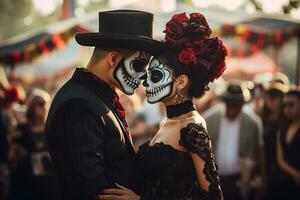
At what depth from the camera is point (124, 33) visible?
188 inches

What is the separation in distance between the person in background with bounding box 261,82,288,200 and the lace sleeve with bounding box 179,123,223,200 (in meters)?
4.69

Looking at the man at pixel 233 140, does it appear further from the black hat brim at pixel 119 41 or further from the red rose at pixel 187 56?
the black hat brim at pixel 119 41

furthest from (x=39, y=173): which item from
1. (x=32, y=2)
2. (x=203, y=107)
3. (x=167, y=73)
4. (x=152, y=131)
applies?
(x=32, y=2)

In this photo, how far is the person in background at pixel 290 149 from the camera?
910 cm

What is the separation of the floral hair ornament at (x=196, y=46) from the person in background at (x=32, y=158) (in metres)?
4.05

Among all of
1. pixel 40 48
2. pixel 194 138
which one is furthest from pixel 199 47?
pixel 40 48

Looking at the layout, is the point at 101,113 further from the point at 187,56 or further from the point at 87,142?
the point at 187,56

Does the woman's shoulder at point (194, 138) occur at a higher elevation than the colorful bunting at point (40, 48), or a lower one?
higher

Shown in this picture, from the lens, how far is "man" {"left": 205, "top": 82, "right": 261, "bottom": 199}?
8.75 metres

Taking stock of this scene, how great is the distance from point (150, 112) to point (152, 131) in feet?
2.39

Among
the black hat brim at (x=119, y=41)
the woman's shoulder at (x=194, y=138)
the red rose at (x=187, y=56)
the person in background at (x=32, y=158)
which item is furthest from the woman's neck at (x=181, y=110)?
the person in background at (x=32, y=158)

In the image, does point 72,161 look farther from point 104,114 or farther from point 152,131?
point 152,131

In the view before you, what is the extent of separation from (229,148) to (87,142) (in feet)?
15.1

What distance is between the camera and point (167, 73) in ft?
16.1
